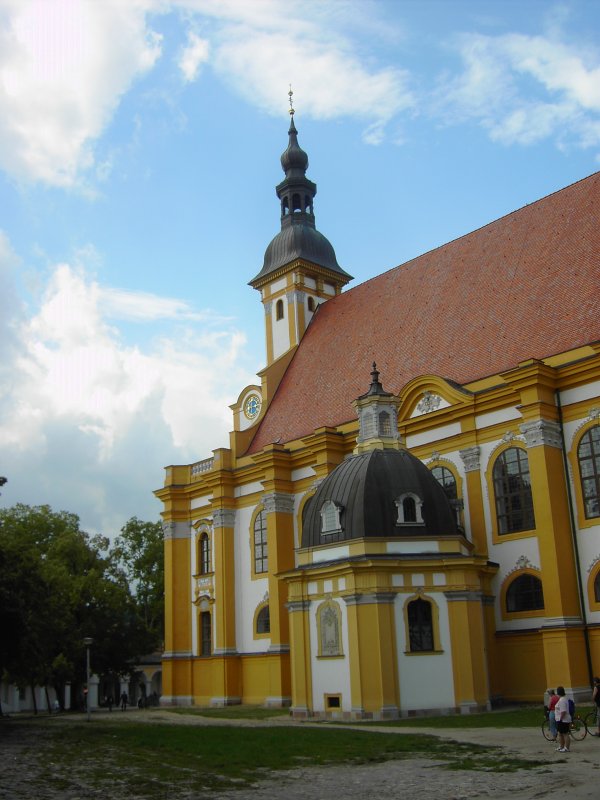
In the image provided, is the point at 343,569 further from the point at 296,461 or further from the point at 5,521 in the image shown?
the point at 5,521

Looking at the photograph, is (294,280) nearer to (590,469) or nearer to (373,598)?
(590,469)

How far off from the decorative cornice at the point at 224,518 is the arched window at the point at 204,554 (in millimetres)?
1901

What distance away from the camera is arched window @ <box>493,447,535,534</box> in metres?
29.4

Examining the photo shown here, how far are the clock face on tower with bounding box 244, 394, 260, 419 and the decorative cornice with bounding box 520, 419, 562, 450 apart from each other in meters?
18.1

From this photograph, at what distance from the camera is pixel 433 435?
32750mm

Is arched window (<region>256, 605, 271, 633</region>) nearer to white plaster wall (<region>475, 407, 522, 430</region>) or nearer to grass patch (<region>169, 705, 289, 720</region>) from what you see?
grass patch (<region>169, 705, 289, 720</region>)

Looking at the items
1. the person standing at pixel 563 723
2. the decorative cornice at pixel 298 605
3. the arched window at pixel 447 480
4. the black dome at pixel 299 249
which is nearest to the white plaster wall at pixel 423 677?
the decorative cornice at pixel 298 605

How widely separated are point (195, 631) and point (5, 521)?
60.8ft

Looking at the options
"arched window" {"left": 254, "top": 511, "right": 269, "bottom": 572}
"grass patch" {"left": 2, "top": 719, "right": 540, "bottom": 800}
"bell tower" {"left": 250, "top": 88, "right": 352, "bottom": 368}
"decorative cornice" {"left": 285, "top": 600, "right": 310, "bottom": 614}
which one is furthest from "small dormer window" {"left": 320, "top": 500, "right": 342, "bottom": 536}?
"bell tower" {"left": 250, "top": 88, "right": 352, "bottom": 368}

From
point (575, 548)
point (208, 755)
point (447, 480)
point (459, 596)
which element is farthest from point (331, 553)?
point (208, 755)

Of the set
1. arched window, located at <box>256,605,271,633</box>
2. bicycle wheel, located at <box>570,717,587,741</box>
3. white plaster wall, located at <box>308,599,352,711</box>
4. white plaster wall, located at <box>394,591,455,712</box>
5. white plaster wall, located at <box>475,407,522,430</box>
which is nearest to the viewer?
bicycle wheel, located at <box>570,717,587,741</box>

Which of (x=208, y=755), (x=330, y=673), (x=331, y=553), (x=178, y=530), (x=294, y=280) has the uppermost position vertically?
(x=294, y=280)

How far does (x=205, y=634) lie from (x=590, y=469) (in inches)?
822

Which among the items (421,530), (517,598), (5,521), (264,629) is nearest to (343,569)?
(421,530)
